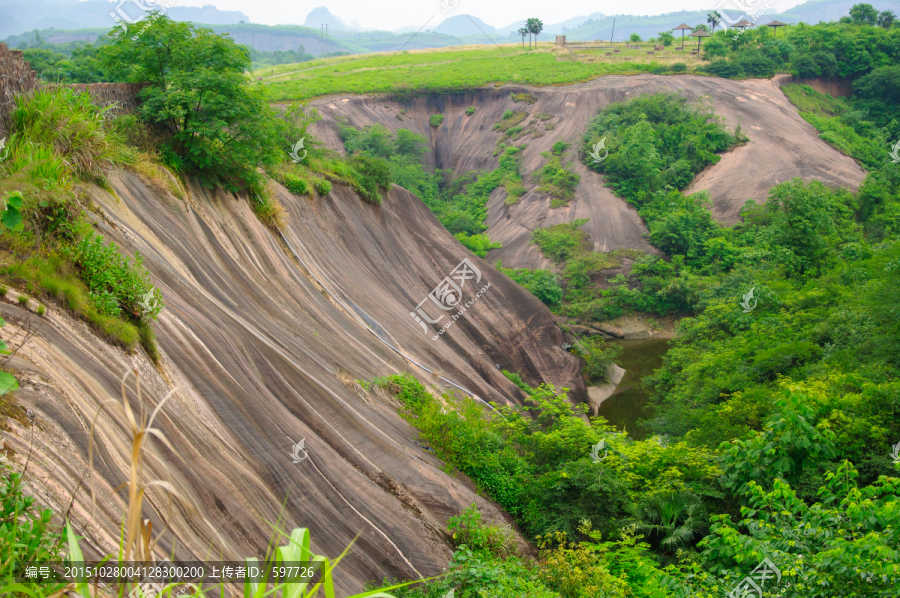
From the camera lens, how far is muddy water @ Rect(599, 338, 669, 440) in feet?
74.5

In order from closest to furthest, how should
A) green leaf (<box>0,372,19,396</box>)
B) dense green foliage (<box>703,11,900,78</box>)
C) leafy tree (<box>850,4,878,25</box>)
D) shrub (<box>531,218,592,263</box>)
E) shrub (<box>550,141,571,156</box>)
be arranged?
green leaf (<box>0,372,19,396</box>), shrub (<box>531,218,592,263</box>), shrub (<box>550,141,571,156</box>), dense green foliage (<box>703,11,900,78</box>), leafy tree (<box>850,4,878,25</box>)

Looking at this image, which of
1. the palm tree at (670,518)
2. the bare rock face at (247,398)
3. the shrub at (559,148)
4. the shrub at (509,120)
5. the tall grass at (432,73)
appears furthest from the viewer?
the tall grass at (432,73)

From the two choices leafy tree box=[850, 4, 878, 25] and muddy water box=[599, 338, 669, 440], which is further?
leafy tree box=[850, 4, 878, 25]

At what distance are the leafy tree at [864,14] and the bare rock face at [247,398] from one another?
66.3 meters

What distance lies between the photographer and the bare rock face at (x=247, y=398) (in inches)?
225

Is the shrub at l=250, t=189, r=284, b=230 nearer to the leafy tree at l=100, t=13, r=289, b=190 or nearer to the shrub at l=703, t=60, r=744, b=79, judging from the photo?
the leafy tree at l=100, t=13, r=289, b=190

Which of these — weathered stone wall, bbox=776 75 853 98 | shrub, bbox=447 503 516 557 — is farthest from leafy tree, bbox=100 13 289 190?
weathered stone wall, bbox=776 75 853 98

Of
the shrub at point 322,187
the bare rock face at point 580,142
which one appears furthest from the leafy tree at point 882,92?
the shrub at point 322,187

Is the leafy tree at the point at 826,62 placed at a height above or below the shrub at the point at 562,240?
above

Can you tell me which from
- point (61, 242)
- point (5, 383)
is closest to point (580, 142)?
point (61, 242)

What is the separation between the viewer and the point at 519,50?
6975 cm

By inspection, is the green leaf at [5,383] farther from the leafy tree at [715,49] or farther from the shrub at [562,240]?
the leafy tree at [715,49]

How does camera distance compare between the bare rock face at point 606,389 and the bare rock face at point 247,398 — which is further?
the bare rock face at point 606,389

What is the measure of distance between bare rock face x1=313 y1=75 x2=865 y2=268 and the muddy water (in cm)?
685
